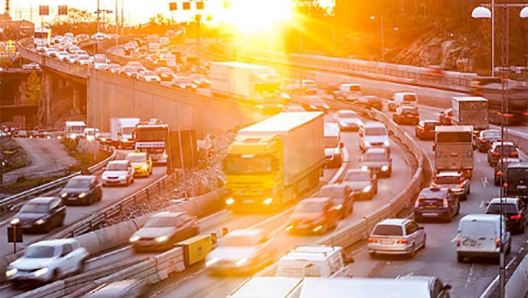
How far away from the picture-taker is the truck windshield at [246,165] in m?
36.3

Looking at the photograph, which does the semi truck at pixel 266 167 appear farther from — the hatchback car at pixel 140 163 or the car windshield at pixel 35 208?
the hatchback car at pixel 140 163

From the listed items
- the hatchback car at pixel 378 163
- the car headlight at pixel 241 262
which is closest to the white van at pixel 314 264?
the car headlight at pixel 241 262

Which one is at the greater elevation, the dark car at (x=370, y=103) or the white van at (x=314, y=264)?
the dark car at (x=370, y=103)

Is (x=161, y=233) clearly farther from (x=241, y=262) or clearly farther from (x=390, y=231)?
(x=390, y=231)

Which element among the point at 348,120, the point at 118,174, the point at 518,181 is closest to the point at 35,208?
the point at 118,174

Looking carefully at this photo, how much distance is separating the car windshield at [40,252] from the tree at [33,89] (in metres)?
142

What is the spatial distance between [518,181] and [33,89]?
137232mm

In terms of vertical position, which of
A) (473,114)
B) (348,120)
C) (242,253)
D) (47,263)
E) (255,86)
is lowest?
(47,263)

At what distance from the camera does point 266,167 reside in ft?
119

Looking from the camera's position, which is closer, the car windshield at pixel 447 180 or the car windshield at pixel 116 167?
the car windshield at pixel 447 180

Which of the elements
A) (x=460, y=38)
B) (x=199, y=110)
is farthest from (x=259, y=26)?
(x=199, y=110)

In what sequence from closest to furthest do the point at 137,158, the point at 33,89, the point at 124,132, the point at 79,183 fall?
the point at 79,183, the point at 137,158, the point at 124,132, the point at 33,89

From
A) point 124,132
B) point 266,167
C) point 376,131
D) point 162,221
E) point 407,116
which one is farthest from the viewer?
point 124,132

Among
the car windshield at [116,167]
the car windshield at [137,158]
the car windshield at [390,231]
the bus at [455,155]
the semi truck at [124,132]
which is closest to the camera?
the car windshield at [390,231]
